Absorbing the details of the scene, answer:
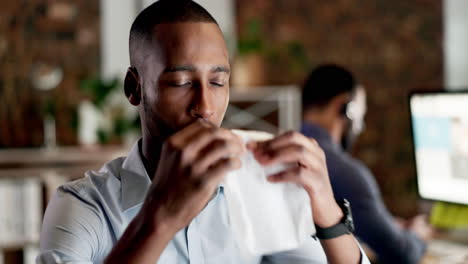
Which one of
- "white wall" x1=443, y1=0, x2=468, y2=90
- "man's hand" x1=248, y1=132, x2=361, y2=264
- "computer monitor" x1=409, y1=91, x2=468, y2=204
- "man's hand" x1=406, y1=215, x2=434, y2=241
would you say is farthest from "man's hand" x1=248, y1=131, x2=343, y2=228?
"white wall" x1=443, y1=0, x2=468, y2=90

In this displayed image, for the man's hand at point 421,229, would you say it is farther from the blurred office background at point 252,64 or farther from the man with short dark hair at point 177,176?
the blurred office background at point 252,64

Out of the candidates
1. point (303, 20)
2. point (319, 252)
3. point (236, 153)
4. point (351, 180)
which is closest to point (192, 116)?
point (236, 153)

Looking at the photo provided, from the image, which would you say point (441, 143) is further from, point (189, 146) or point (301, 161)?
point (189, 146)

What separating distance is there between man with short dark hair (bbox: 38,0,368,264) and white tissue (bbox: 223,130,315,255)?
19 millimetres

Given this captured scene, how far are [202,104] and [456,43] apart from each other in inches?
178

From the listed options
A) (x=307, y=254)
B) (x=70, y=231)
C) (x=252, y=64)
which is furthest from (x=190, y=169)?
(x=252, y=64)

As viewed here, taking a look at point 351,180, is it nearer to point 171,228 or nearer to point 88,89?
point 171,228

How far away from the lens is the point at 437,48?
5.07 m

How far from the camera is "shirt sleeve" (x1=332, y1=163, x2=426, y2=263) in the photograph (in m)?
2.05

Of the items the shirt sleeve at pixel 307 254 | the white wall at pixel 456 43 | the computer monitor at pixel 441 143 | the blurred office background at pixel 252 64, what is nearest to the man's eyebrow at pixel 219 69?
the shirt sleeve at pixel 307 254

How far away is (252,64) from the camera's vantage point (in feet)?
15.6

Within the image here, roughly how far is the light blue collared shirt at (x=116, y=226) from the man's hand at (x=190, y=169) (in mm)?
223

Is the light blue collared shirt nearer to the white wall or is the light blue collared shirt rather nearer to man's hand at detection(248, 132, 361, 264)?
man's hand at detection(248, 132, 361, 264)

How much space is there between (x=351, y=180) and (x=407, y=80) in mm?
3160
